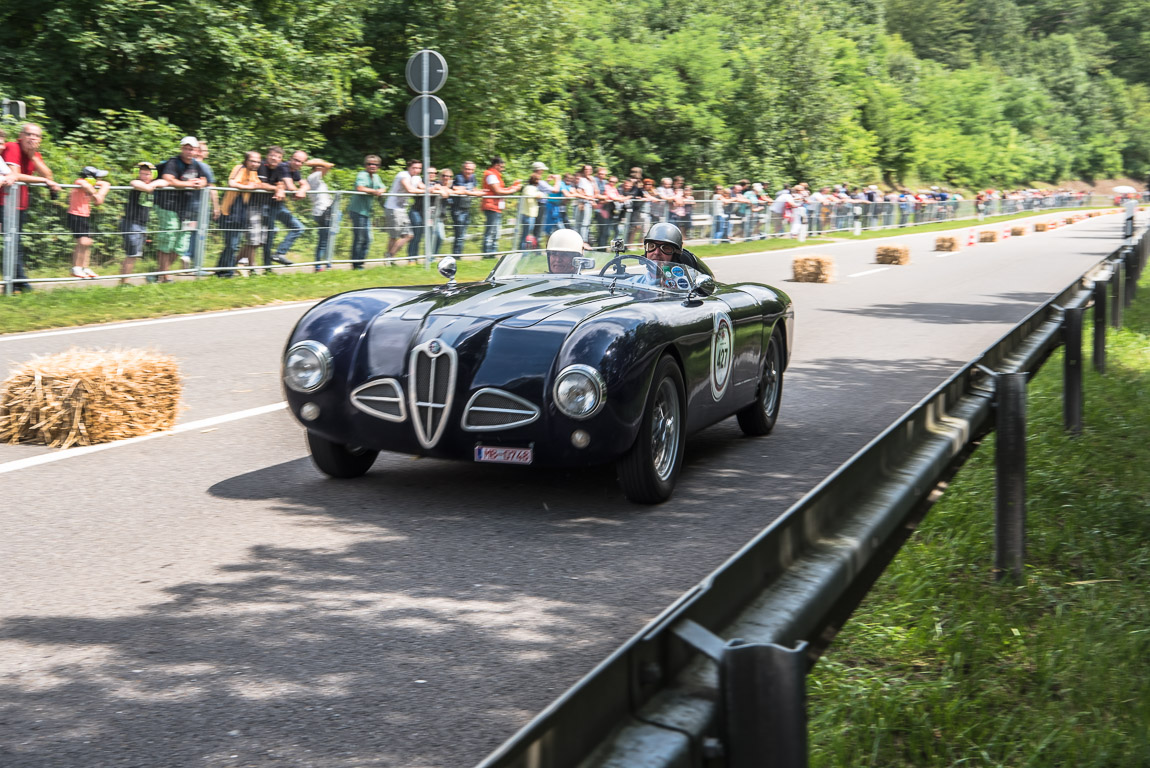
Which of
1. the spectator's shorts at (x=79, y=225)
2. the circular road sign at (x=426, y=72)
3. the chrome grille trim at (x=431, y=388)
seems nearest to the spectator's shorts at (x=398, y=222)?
the circular road sign at (x=426, y=72)

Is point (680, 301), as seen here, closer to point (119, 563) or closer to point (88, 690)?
point (119, 563)

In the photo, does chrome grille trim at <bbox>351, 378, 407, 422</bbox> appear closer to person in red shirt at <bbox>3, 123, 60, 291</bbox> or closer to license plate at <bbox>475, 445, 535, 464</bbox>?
license plate at <bbox>475, 445, 535, 464</bbox>

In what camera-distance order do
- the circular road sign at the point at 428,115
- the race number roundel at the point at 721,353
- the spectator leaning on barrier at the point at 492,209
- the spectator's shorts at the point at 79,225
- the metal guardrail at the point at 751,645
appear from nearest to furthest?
the metal guardrail at the point at 751,645
the race number roundel at the point at 721,353
the spectator's shorts at the point at 79,225
the circular road sign at the point at 428,115
the spectator leaning on barrier at the point at 492,209

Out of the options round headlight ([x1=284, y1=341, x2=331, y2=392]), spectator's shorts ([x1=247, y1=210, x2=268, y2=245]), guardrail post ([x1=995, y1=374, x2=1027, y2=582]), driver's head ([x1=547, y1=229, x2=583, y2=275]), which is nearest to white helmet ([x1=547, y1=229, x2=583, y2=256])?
driver's head ([x1=547, y1=229, x2=583, y2=275])

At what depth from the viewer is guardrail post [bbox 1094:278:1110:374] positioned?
31.2 ft

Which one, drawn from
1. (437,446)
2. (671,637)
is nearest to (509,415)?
(437,446)

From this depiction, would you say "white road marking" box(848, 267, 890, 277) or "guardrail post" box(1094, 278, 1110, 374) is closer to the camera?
"guardrail post" box(1094, 278, 1110, 374)

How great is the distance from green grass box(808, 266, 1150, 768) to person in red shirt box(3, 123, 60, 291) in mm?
10659

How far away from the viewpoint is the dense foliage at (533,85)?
24.5m

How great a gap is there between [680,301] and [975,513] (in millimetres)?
1904

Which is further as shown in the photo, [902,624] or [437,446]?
[437,446]

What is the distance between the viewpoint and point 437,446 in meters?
6.23

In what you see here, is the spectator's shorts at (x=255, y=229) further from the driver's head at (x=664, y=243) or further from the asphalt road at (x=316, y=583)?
the driver's head at (x=664, y=243)

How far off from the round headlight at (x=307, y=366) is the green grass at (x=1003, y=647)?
2.82 m
